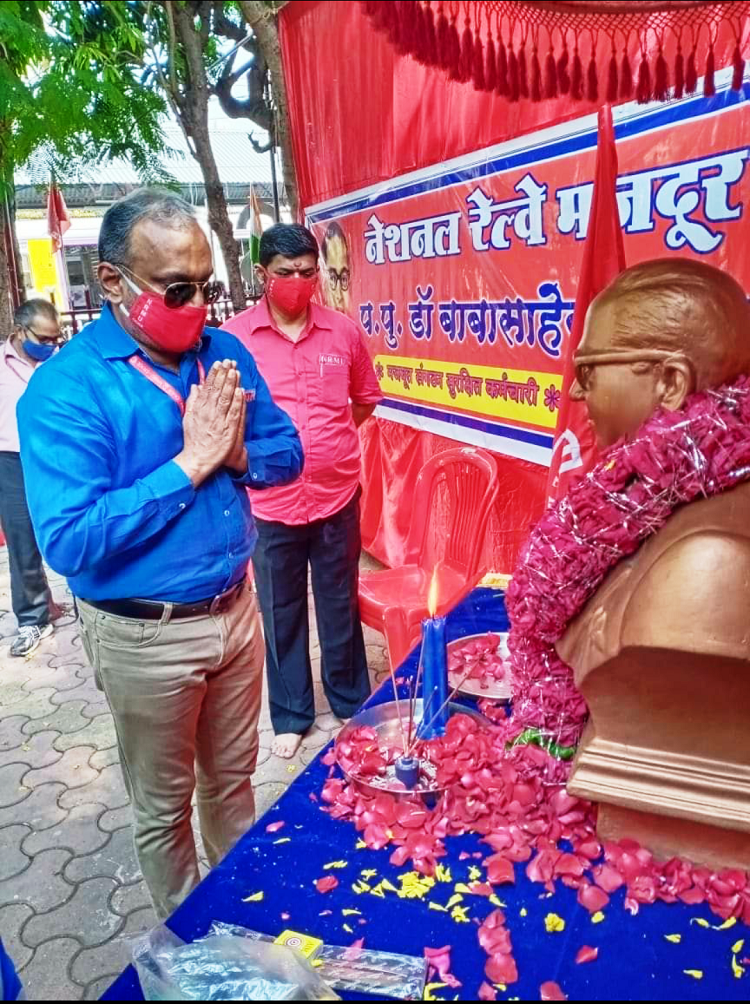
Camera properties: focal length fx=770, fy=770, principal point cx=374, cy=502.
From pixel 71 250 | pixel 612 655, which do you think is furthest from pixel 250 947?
pixel 71 250

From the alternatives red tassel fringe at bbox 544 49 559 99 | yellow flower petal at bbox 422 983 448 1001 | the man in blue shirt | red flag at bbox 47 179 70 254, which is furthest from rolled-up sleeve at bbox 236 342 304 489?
red flag at bbox 47 179 70 254

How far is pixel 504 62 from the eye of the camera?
1370 millimetres

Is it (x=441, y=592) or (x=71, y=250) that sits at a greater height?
(x=71, y=250)

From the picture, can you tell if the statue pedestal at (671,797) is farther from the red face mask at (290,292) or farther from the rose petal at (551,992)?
the red face mask at (290,292)

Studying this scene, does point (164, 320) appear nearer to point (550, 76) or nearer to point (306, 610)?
point (550, 76)

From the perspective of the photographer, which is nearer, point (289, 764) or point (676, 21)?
point (676, 21)

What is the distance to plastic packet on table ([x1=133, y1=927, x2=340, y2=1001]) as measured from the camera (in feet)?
2.92

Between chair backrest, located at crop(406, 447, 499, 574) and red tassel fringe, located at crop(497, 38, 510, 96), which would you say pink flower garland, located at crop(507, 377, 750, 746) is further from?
chair backrest, located at crop(406, 447, 499, 574)

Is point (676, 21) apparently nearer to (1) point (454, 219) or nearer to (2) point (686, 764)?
(2) point (686, 764)

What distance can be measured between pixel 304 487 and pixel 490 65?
176 cm

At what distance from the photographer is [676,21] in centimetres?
141

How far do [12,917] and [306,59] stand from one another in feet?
14.0

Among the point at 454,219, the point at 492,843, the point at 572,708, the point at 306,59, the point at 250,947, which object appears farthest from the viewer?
the point at 306,59

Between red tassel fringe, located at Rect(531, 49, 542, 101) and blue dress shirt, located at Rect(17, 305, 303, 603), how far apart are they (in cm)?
91
